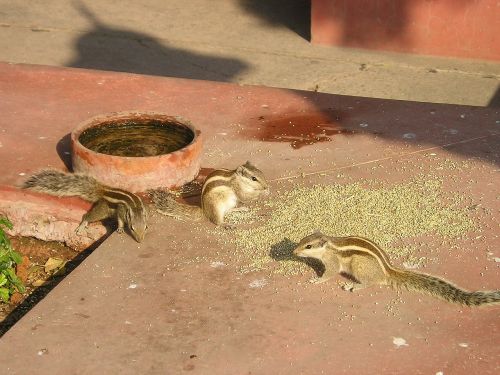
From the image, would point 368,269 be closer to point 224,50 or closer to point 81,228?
point 81,228

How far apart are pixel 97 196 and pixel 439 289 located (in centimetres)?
215

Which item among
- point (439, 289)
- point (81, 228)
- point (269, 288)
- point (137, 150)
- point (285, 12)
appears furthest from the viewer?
point (285, 12)

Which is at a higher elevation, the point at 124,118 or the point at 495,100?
the point at 124,118

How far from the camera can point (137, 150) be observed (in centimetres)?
636

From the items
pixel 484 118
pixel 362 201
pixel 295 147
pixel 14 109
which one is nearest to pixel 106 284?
pixel 362 201

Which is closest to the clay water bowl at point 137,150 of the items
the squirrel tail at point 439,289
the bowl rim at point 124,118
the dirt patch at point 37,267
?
the bowl rim at point 124,118

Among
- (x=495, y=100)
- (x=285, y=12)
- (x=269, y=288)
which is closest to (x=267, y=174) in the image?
(x=269, y=288)

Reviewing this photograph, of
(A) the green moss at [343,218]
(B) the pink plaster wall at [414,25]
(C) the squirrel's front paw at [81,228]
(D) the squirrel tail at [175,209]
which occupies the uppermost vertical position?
(D) the squirrel tail at [175,209]

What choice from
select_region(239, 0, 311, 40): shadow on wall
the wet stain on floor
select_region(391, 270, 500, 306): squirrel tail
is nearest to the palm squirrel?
the wet stain on floor

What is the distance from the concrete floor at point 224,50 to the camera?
10328mm

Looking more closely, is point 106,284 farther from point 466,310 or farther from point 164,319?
point 466,310

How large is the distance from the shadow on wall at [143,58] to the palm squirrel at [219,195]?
4.98 m

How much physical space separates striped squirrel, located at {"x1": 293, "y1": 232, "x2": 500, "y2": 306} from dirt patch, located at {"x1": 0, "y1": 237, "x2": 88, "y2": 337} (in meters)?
1.75

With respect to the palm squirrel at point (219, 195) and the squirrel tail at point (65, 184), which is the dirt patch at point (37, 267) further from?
the palm squirrel at point (219, 195)
